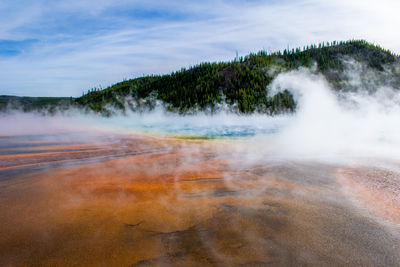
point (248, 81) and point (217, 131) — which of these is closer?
point (217, 131)

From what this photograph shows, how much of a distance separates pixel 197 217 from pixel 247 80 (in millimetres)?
80692

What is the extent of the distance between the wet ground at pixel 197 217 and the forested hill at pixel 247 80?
207ft

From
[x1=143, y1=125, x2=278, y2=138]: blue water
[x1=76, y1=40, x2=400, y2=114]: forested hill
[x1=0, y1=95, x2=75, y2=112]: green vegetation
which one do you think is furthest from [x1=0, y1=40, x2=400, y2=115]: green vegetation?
[x1=143, y1=125, x2=278, y2=138]: blue water

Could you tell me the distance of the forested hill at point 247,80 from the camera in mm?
73188

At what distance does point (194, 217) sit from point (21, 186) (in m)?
3.46

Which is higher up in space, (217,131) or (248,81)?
(248,81)

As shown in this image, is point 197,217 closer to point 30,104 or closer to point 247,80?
point 247,80

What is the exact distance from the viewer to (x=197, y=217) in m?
3.28

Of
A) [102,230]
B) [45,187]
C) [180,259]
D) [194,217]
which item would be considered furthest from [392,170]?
[45,187]

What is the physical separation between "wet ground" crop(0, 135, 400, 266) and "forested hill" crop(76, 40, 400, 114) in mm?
62944

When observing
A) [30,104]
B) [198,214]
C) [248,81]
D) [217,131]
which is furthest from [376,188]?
[30,104]

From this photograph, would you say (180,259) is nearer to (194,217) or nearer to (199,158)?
(194,217)

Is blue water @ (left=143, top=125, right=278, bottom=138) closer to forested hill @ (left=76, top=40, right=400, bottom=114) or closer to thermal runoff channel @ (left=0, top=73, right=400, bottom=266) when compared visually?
thermal runoff channel @ (left=0, top=73, right=400, bottom=266)

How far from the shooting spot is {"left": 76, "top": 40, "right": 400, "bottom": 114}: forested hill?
240ft
